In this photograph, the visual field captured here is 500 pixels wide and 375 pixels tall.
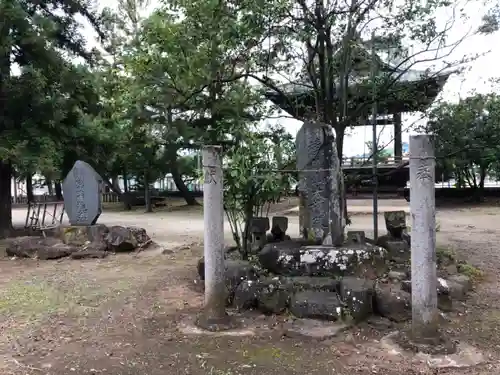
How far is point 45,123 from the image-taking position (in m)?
9.58

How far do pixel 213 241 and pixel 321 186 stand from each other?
1.85 m

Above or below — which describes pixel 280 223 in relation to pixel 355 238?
above

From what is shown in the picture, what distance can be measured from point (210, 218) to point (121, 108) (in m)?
12.0

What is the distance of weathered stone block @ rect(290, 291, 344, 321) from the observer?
4.35 meters

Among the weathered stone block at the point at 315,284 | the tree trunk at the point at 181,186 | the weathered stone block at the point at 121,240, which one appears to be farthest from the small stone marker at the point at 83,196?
the tree trunk at the point at 181,186

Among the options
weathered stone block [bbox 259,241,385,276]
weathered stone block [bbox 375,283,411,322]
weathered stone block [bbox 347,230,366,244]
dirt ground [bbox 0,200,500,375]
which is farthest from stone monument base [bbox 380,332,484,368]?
weathered stone block [bbox 347,230,366,244]

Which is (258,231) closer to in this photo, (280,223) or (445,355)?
(280,223)

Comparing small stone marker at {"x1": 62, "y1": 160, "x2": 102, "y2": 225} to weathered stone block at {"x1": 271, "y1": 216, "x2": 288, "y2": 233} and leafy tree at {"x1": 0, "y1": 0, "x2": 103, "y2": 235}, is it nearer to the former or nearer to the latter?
leafy tree at {"x1": 0, "y1": 0, "x2": 103, "y2": 235}

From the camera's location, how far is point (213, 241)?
172 inches

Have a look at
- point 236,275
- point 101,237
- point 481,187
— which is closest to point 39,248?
point 101,237

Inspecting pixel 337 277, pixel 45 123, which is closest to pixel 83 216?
pixel 45 123

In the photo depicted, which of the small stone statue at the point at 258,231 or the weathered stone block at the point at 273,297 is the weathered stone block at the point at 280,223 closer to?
the small stone statue at the point at 258,231

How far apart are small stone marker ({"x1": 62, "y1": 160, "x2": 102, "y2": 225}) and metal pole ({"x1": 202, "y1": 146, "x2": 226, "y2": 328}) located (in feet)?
17.0

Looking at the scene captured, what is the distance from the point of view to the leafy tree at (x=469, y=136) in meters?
7.38
